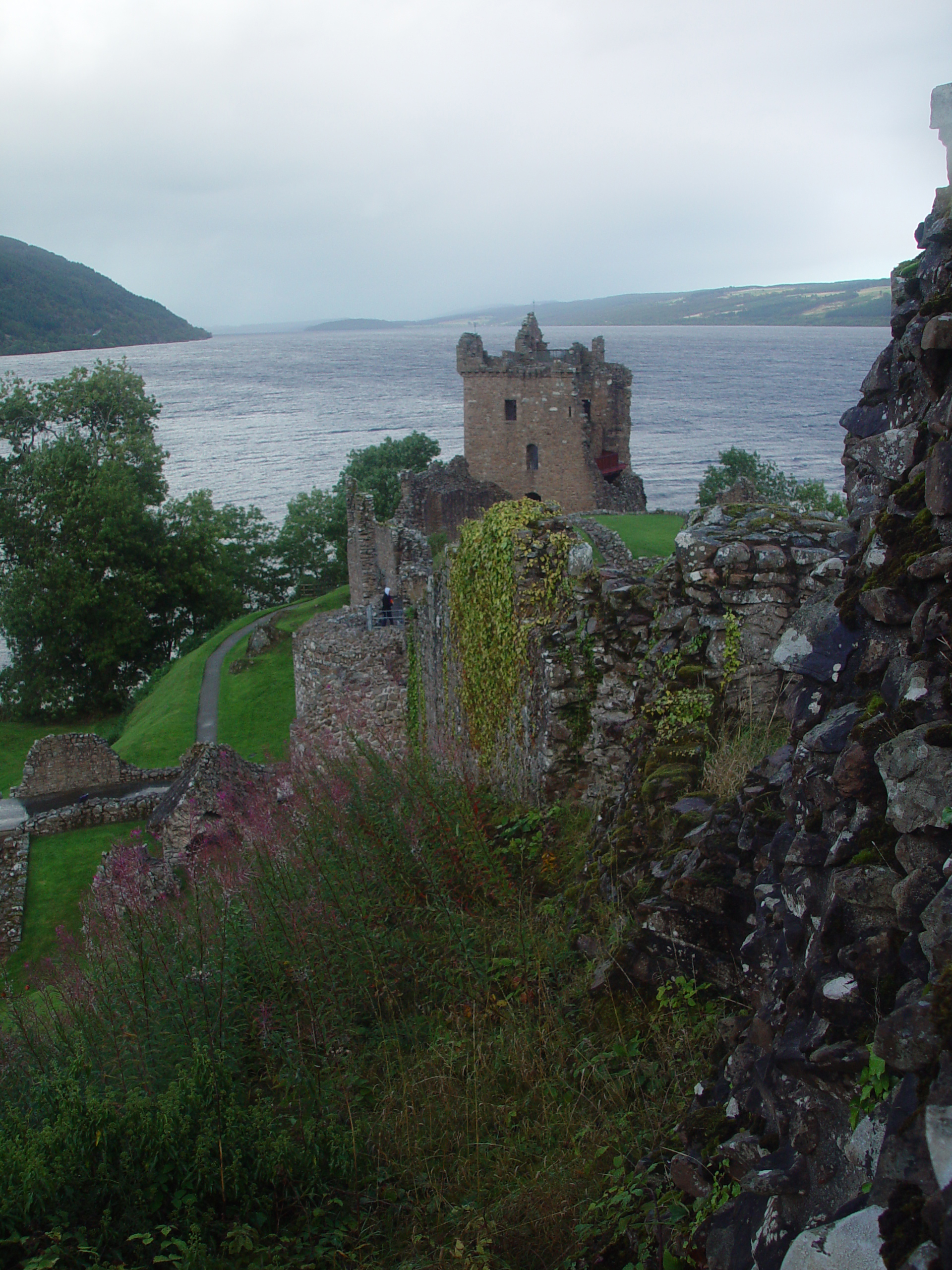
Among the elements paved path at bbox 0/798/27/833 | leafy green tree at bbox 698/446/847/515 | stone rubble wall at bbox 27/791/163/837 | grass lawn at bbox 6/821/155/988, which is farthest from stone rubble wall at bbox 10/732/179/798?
leafy green tree at bbox 698/446/847/515

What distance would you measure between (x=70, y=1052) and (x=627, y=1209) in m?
3.27

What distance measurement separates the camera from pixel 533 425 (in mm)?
46375

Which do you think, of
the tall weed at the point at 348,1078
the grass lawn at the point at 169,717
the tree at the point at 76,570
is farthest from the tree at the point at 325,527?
the tall weed at the point at 348,1078

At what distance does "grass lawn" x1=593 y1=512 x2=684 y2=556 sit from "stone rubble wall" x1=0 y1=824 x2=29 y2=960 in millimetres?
18002

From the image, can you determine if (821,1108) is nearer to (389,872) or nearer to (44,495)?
(389,872)

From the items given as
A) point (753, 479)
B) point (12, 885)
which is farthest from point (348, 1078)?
point (753, 479)

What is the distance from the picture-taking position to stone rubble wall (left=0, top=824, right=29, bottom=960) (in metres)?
16.2

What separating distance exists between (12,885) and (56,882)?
2.57 ft

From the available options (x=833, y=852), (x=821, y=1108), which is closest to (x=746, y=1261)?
(x=821, y=1108)

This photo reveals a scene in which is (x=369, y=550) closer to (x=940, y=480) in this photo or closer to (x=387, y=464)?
(x=387, y=464)

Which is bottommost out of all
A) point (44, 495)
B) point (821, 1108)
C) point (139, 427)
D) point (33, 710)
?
point (33, 710)

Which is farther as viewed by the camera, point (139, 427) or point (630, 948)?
point (139, 427)

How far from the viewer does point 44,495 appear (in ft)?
143

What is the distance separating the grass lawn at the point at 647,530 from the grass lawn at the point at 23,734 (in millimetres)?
24392
